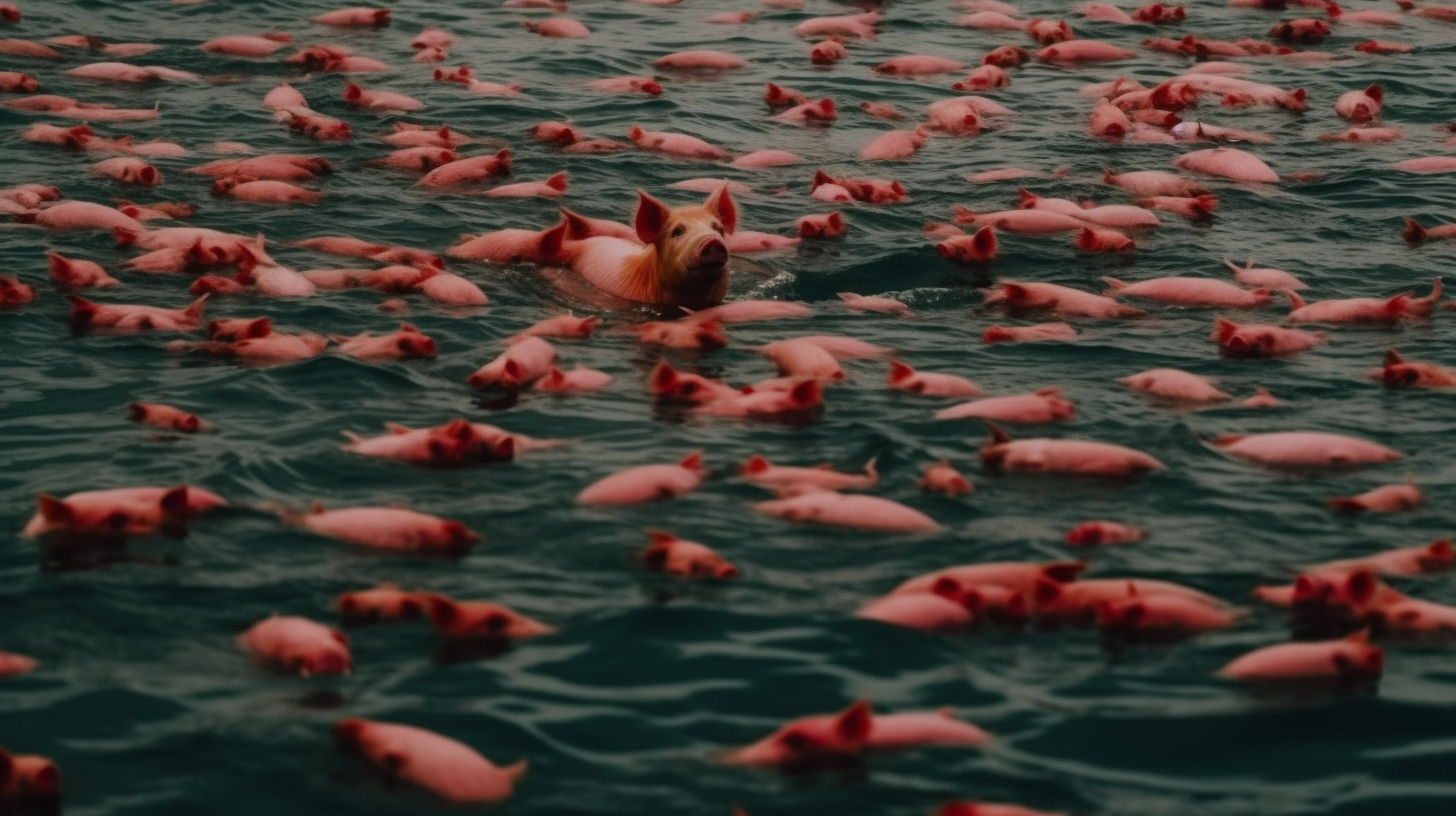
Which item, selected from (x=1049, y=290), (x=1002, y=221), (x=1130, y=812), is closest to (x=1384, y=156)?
(x=1002, y=221)

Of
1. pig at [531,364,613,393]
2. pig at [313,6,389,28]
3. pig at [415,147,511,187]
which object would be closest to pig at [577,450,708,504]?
pig at [531,364,613,393]

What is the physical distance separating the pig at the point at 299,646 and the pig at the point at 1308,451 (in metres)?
5.57

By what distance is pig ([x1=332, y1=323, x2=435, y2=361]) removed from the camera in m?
13.5

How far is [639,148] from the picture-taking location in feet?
67.5

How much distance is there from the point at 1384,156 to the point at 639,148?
7541mm

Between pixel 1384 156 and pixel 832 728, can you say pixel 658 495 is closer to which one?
pixel 832 728

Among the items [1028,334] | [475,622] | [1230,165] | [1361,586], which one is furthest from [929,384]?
[1230,165]

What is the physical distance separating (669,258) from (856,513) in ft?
17.0

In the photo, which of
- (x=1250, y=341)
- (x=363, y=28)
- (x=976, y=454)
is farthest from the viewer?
(x=363, y=28)

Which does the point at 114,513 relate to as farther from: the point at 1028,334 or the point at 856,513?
the point at 1028,334

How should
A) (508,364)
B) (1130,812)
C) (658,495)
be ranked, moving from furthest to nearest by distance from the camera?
(508,364) → (658,495) → (1130,812)

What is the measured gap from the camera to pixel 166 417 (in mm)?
12219

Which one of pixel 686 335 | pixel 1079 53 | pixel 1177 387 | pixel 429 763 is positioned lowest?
pixel 686 335

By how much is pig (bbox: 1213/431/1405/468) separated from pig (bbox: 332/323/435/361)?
524cm
